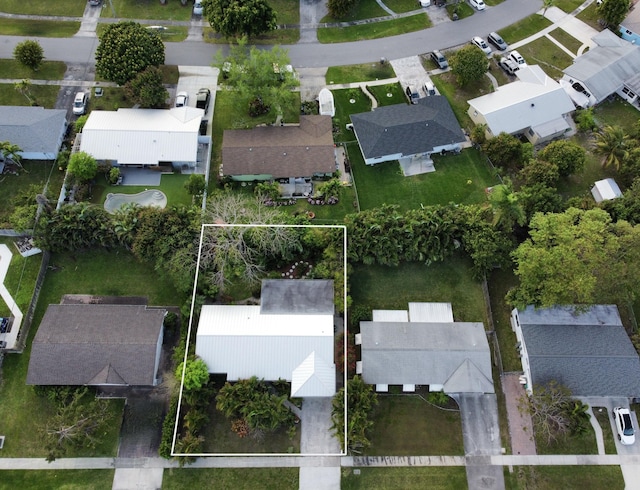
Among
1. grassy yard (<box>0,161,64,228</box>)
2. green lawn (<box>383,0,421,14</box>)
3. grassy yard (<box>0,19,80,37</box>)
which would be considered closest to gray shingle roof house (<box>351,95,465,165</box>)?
green lawn (<box>383,0,421,14</box>)

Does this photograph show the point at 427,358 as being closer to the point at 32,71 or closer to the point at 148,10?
the point at 148,10

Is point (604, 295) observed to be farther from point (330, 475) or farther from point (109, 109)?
point (109, 109)

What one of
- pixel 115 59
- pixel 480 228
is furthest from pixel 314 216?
pixel 115 59

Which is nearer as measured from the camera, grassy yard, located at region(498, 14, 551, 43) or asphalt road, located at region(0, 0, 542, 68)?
asphalt road, located at region(0, 0, 542, 68)

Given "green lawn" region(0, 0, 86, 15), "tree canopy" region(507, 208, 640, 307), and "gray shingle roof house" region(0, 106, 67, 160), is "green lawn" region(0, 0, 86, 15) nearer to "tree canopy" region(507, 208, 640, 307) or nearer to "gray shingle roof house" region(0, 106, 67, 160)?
"gray shingle roof house" region(0, 106, 67, 160)

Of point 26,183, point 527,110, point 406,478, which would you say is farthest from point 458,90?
point 26,183

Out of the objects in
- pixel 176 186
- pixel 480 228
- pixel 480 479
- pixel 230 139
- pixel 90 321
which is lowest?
pixel 480 479
